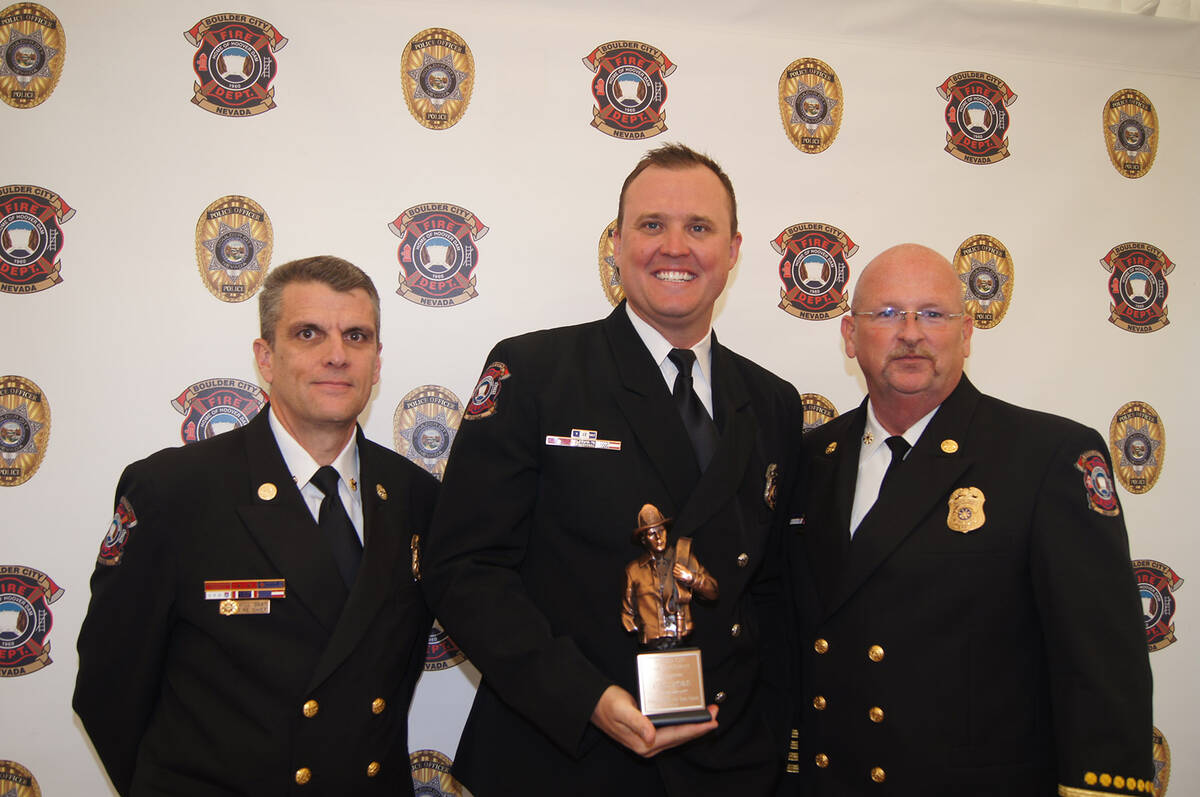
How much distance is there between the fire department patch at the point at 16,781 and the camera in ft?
7.89

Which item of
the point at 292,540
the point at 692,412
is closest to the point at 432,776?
the point at 292,540

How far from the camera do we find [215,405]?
2535 mm


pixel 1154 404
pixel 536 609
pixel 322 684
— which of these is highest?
pixel 1154 404

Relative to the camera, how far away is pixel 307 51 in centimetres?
259

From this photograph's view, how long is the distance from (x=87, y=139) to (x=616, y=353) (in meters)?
1.97

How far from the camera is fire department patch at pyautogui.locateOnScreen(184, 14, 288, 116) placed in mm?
2557

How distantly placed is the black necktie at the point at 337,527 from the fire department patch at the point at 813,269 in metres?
1.77

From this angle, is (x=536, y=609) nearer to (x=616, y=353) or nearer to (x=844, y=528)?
(x=616, y=353)

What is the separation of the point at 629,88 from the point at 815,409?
137 centimetres

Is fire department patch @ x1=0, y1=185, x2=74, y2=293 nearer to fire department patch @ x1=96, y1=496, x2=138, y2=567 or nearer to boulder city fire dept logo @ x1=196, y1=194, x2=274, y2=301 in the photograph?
boulder city fire dept logo @ x1=196, y1=194, x2=274, y2=301

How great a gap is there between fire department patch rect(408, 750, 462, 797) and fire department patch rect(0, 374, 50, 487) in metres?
1.57

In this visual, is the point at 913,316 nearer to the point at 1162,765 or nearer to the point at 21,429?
the point at 1162,765

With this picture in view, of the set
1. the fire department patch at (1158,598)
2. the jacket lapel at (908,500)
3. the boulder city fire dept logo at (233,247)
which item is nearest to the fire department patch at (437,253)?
the boulder city fire dept logo at (233,247)

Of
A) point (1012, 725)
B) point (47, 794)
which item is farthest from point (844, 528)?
point (47, 794)
